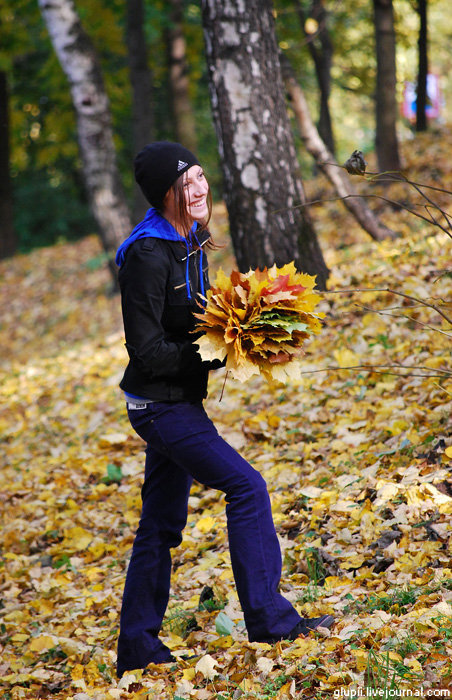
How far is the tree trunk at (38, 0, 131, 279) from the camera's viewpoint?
33.5ft

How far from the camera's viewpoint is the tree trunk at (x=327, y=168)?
8.12m

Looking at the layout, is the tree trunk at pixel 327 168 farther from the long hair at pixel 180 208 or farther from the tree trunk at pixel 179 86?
the tree trunk at pixel 179 86

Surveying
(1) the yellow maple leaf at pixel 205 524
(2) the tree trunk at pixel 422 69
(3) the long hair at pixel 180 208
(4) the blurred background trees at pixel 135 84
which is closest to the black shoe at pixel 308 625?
(1) the yellow maple leaf at pixel 205 524

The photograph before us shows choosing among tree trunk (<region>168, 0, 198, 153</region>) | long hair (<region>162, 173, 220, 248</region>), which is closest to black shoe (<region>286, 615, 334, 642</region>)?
long hair (<region>162, 173, 220, 248</region>)

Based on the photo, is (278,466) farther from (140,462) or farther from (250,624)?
(250,624)

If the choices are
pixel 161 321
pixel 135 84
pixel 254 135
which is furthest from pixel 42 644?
pixel 135 84

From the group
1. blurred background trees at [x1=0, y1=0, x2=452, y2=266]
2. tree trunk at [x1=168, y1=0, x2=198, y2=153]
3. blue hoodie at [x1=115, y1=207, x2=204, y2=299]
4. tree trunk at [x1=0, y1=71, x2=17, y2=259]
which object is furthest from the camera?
tree trunk at [x1=0, y1=71, x2=17, y2=259]

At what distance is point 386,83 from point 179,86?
212 inches

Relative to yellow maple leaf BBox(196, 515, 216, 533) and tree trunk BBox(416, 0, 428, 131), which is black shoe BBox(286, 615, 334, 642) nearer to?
yellow maple leaf BBox(196, 515, 216, 533)

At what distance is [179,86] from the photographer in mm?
13820

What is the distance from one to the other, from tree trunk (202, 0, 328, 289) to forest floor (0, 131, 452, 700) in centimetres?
83

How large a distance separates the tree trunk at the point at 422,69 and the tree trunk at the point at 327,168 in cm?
531

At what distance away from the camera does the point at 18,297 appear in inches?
571

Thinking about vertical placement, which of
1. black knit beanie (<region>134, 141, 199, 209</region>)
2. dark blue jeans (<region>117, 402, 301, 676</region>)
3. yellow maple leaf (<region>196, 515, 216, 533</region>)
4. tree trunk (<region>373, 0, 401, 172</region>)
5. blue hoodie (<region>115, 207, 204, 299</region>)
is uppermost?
tree trunk (<region>373, 0, 401, 172</region>)
